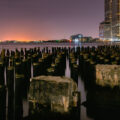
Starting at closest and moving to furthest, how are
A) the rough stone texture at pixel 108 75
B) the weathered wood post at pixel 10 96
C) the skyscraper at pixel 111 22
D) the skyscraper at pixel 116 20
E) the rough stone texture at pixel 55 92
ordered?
the rough stone texture at pixel 55 92, the weathered wood post at pixel 10 96, the rough stone texture at pixel 108 75, the skyscraper at pixel 116 20, the skyscraper at pixel 111 22

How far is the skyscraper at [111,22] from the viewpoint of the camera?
129062 mm

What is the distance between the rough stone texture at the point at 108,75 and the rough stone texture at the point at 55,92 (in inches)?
124

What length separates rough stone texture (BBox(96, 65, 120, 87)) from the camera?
7957 mm

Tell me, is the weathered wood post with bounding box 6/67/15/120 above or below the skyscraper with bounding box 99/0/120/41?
below

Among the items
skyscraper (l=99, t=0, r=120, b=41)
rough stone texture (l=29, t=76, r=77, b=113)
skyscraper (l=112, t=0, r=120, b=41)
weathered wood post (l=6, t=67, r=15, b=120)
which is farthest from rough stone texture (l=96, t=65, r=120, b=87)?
skyscraper (l=112, t=0, r=120, b=41)

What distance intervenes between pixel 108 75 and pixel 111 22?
13934cm

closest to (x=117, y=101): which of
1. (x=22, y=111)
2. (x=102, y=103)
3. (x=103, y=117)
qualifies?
(x=102, y=103)

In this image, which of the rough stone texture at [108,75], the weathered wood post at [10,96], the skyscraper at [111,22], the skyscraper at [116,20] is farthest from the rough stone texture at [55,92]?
the skyscraper at [116,20]

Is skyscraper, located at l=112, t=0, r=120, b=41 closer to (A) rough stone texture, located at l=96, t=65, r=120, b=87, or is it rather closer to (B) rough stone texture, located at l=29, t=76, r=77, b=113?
(A) rough stone texture, located at l=96, t=65, r=120, b=87

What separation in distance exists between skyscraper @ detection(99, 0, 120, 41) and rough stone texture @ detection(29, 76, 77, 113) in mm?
121715

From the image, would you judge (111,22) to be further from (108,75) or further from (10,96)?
(10,96)

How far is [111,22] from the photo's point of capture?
141 m

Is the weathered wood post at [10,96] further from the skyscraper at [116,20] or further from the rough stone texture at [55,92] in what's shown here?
the skyscraper at [116,20]

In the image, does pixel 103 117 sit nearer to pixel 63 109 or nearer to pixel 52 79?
pixel 63 109
